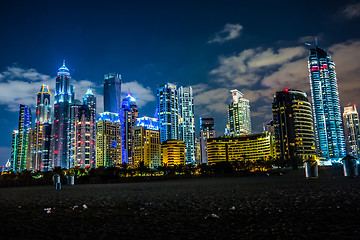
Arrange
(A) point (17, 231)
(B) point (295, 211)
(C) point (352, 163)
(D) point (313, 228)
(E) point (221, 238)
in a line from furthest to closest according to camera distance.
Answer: (C) point (352, 163) → (B) point (295, 211) → (A) point (17, 231) → (D) point (313, 228) → (E) point (221, 238)

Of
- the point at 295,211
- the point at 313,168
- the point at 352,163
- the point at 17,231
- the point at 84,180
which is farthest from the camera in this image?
the point at 84,180

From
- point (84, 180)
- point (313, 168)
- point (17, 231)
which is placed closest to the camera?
point (17, 231)

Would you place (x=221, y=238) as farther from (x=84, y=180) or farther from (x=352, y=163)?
(x=84, y=180)

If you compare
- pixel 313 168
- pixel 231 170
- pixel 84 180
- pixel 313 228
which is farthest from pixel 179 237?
pixel 231 170

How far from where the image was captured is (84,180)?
129125 mm

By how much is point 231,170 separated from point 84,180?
85.0 metres

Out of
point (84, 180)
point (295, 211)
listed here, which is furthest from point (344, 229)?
point (84, 180)

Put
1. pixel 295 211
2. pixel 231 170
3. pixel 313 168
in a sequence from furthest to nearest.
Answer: pixel 231 170 < pixel 313 168 < pixel 295 211

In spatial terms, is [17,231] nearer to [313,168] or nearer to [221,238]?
[221,238]

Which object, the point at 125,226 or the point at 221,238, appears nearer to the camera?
the point at 221,238

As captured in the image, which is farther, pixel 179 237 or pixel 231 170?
pixel 231 170

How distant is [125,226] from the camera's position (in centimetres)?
1622

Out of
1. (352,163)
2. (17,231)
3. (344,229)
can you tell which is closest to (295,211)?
(344,229)

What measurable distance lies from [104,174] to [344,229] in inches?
5191
